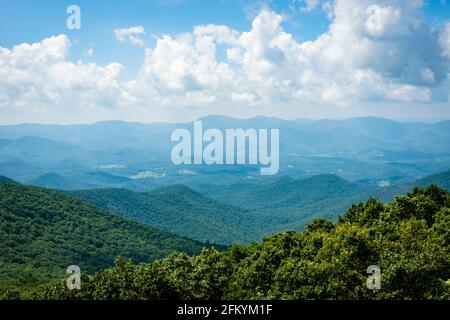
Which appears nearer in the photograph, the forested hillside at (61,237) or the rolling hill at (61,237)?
the forested hillside at (61,237)

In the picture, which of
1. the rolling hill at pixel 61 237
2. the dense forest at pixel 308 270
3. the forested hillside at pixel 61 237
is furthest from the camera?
the rolling hill at pixel 61 237

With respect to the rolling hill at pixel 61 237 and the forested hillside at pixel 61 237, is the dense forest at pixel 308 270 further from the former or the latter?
the forested hillside at pixel 61 237

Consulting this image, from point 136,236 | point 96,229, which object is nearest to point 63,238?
point 96,229

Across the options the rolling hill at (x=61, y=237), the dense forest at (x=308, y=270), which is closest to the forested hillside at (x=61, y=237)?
the rolling hill at (x=61, y=237)

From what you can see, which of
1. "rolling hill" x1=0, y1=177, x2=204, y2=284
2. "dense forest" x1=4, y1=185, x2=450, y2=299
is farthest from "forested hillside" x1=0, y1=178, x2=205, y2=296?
"dense forest" x1=4, y1=185, x2=450, y2=299

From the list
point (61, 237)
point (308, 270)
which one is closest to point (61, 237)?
point (61, 237)

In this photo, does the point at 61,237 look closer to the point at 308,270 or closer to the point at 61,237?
the point at 61,237

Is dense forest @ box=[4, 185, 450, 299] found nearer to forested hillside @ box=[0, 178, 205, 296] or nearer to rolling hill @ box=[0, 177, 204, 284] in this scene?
rolling hill @ box=[0, 177, 204, 284]
